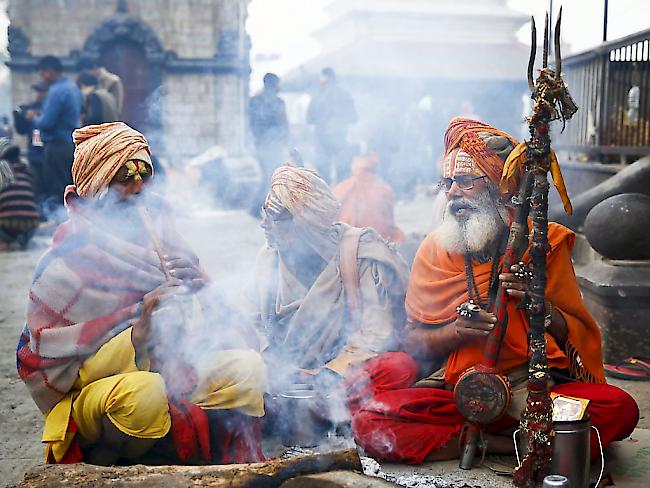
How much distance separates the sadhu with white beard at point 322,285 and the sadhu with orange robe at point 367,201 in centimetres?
382

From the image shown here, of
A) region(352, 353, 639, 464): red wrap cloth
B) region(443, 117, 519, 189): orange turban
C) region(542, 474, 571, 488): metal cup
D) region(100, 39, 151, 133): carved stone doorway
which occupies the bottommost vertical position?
region(352, 353, 639, 464): red wrap cloth

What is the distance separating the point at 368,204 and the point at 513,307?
15.4 feet

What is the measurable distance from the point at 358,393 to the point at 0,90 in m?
76.9

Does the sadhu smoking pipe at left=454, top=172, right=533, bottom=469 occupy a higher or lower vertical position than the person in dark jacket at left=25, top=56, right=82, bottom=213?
lower

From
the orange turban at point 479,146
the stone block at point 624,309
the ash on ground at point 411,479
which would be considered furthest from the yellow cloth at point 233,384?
the stone block at point 624,309

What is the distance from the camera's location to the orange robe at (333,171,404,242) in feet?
26.9

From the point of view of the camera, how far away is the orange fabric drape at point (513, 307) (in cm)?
363

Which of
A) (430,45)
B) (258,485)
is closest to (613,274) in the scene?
(258,485)

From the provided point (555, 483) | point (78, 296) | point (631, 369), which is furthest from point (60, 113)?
point (555, 483)

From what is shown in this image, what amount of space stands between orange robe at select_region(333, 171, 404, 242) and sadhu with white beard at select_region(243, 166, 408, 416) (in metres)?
3.83

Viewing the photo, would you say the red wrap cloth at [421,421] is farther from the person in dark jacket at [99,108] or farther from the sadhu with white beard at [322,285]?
the person in dark jacket at [99,108]

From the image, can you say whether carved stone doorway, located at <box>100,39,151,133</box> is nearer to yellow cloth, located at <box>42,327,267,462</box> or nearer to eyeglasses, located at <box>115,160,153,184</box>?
eyeglasses, located at <box>115,160,153,184</box>

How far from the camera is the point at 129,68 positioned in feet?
71.2

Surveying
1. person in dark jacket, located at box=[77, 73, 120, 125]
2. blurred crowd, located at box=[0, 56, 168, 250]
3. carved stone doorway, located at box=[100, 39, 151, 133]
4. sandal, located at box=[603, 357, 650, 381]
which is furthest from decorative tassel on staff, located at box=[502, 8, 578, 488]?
carved stone doorway, located at box=[100, 39, 151, 133]
